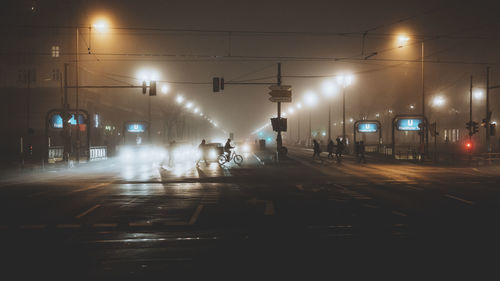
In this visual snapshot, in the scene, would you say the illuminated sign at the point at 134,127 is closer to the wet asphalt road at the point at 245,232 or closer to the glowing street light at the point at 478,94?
the wet asphalt road at the point at 245,232

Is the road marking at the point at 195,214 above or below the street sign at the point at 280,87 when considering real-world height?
below

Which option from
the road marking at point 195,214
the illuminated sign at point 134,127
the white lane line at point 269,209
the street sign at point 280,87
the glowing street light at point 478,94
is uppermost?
the glowing street light at point 478,94

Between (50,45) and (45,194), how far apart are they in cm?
5637

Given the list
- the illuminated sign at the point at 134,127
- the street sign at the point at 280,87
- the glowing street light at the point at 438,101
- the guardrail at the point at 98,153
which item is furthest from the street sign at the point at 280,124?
the glowing street light at the point at 438,101

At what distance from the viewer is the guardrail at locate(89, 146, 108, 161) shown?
3775cm

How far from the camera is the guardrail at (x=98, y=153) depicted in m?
37.8

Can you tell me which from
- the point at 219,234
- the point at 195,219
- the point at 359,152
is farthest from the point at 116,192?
the point at 359,152

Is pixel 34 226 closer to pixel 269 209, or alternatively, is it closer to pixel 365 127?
pixel 269 209

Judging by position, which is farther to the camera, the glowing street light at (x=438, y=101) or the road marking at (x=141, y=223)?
the glowing street light at (x=438, y=101)

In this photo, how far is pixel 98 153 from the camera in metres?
39.8

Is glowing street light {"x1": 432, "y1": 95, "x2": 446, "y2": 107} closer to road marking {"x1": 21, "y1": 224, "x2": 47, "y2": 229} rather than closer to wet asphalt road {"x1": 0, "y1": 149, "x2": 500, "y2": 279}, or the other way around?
wet asphalt road {"x1": 0, "y1": 149, "x2": 500, "y2": 279}

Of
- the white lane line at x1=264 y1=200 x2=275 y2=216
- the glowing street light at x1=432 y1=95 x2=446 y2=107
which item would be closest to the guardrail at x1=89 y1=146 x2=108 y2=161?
the white lane line at x1=264 y1=200 x2=275 y2=216

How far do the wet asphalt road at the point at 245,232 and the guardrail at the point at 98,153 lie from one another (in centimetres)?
2221

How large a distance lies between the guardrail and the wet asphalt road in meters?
22.2
